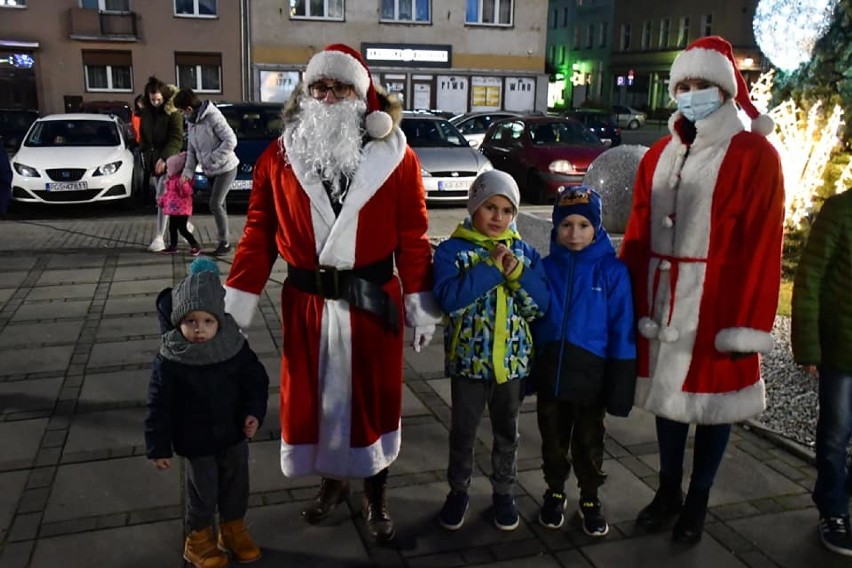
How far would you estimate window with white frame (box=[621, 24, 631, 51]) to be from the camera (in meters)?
53.5

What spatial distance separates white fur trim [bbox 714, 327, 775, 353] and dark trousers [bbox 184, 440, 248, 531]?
1914mm

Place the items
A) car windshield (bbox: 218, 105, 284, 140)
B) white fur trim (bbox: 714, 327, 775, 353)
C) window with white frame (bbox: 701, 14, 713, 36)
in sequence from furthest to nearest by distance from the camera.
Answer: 1. window with white frame (bbox: 701, 14, 713, 36)
2. car windshield (bbox: 218, 105, 284, 140)
3. white fur trim (bbox: 714, 327, 775, 353)

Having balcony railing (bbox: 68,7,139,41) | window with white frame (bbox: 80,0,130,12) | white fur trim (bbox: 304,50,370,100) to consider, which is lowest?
white fur trim (bbox: 304,50,370,100)

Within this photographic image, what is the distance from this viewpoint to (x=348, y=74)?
3088mm

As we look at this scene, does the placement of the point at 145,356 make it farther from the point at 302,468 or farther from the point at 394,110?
the point at 394,110

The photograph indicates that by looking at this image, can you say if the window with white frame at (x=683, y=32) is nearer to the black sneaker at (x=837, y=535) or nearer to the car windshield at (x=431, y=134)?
the car windshield at (x=431, y=134)

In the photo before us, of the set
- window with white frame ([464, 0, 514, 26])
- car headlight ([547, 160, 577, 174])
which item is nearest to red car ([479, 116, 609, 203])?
car headlight ([547, 160, 577, 174])

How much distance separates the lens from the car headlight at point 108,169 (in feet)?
38.3

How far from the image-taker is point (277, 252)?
11.0 ft

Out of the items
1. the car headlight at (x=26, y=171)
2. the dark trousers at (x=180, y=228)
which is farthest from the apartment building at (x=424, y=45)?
the dark trousers at (x=180, y=228)

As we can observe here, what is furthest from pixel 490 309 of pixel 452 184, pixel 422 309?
pixel 452 184

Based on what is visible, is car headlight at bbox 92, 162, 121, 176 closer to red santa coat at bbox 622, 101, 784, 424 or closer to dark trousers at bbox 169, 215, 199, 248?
dark trousers at bbox 169, 215, 199, 248

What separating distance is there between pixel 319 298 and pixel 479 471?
1.33m

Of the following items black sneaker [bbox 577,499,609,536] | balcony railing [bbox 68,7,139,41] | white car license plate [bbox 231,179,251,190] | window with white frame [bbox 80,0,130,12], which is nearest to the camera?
black sneaker [bbox 577,499,609,536]
